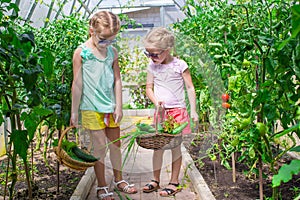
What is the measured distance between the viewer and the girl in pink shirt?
8.25 ft

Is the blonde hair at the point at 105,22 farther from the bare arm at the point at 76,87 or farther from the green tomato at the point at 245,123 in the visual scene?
the green tomato at the point at 245,123

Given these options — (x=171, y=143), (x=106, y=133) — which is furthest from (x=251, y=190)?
(x=106, y=133)

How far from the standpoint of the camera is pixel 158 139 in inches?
103

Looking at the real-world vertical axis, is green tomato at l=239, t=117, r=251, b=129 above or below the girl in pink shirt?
below

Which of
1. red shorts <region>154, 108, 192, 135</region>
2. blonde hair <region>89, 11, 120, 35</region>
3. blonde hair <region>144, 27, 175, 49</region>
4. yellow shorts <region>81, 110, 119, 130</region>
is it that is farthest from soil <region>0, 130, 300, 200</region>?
blonde hair <region>89, 11, 120, 35</region>

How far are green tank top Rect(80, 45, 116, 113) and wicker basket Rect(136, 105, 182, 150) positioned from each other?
0.26 m

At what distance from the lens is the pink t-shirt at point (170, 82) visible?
8.39 feet

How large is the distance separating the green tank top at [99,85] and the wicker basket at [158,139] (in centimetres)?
26

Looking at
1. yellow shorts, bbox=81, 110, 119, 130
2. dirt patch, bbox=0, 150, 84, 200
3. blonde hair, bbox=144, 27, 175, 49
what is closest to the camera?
blonde hair, bbox=144, 27, 175, 49

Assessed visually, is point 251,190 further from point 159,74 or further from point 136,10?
point 136,10

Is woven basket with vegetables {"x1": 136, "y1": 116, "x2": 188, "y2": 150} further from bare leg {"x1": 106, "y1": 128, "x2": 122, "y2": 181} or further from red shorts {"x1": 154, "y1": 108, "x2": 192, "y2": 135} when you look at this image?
bare leg {"x1": 106, "y1": 128, "x2": 122, "y2": 181}

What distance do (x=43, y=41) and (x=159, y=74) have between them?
207 cm

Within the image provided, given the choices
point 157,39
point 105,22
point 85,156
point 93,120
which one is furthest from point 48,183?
point 157,39

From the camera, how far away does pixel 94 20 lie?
2.77 metres
